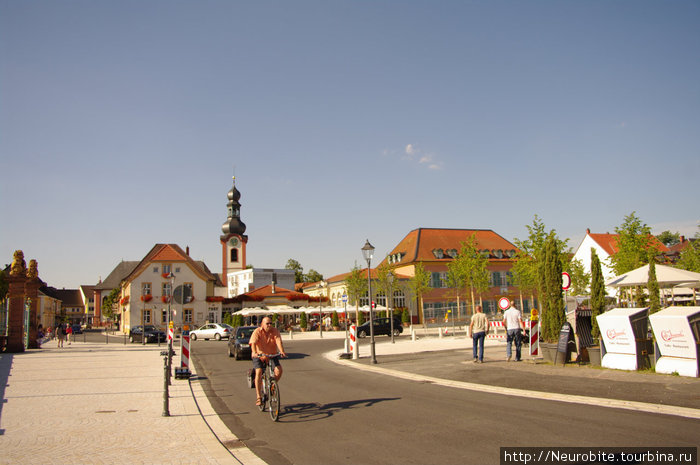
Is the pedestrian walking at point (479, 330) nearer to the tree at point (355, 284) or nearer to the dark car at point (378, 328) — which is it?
the dark car at point (378, 328)

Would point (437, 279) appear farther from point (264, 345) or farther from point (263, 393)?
point (264, 345)

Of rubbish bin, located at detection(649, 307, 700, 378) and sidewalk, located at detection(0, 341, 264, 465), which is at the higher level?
rubbish bin, located at detection(649, 307, 700, 378)

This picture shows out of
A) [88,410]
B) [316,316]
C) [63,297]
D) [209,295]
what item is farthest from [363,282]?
[63,297]

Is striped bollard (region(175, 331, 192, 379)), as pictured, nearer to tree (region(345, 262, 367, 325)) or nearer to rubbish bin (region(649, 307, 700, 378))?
rubbish bin (region(649, 307, 700, 378))

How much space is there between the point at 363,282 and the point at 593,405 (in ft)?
153

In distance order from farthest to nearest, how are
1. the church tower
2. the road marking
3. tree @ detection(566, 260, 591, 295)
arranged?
the church tower
tree @ detection(566, 260, 591, 295)
the road marking

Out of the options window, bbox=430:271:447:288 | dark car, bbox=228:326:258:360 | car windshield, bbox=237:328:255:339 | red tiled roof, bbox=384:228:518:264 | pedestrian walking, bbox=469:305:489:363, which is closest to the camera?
pedestrian walking, bbox=469:305:489:363

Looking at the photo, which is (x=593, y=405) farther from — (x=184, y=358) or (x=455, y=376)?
(x=184, y=358)

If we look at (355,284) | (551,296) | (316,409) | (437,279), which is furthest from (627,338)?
(437,279)

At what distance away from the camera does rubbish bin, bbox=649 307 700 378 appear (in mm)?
11266

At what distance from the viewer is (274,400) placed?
8.74m

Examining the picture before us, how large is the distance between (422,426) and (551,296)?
9.42 m

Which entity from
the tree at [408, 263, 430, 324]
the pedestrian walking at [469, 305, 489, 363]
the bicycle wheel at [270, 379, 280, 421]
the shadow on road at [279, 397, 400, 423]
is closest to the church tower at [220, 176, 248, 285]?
the tree at [408, 263, 430, 324]

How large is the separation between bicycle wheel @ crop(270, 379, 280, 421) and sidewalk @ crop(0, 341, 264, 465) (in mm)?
836
